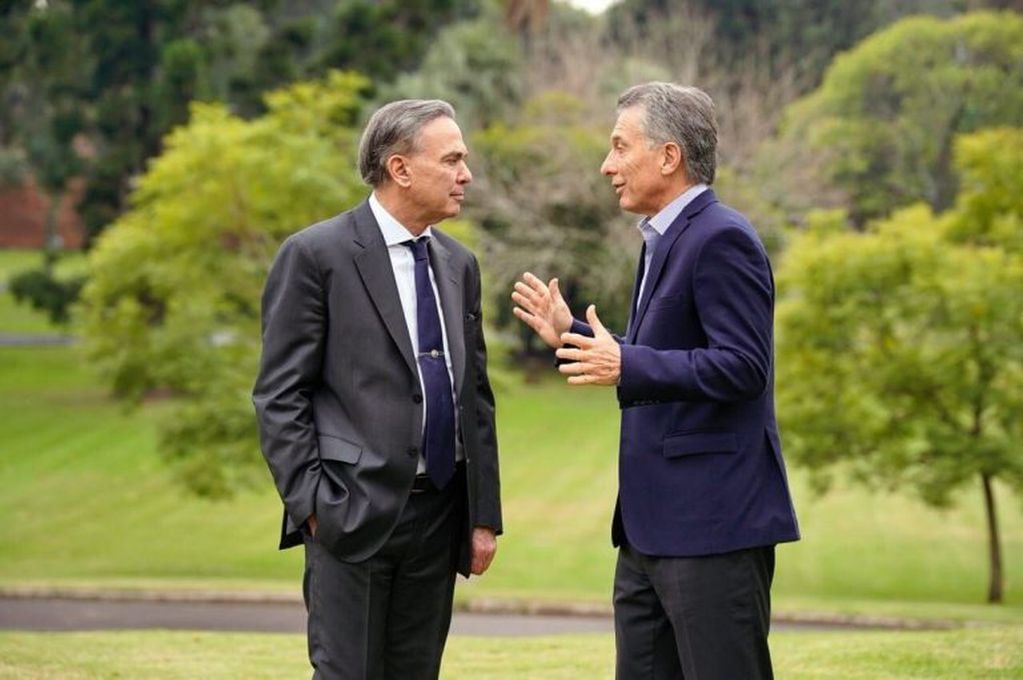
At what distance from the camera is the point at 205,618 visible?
1535 centimetres

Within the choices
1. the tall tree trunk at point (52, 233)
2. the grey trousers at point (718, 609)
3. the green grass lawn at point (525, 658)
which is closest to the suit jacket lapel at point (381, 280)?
the grey trousers at point (718, 609)

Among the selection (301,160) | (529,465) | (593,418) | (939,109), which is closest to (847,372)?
(301,160)

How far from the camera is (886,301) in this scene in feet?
68.8

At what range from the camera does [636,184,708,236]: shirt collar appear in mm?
4641

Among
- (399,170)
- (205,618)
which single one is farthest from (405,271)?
(205,618)

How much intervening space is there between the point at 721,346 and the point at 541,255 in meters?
37.4

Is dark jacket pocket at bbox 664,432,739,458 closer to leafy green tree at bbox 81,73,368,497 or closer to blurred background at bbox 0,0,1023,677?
blurred background at bbox 0,0,1023,677

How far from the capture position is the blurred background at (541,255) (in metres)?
20.8

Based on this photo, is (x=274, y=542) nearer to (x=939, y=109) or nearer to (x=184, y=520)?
(x=184, y=520)

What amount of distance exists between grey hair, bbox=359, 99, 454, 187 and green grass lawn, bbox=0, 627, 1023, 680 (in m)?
3.68

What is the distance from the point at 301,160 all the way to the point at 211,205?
1.51 metres

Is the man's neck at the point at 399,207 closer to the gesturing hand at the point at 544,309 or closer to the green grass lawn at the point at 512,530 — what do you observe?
the gesturing hand at the point at 544,309

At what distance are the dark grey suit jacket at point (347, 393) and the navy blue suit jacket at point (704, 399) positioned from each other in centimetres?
60

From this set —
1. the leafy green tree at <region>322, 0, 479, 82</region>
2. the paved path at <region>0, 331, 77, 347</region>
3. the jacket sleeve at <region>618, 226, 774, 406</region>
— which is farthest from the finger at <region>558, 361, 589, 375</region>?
the paved path at <region>0, 331, 77, 347</region>
